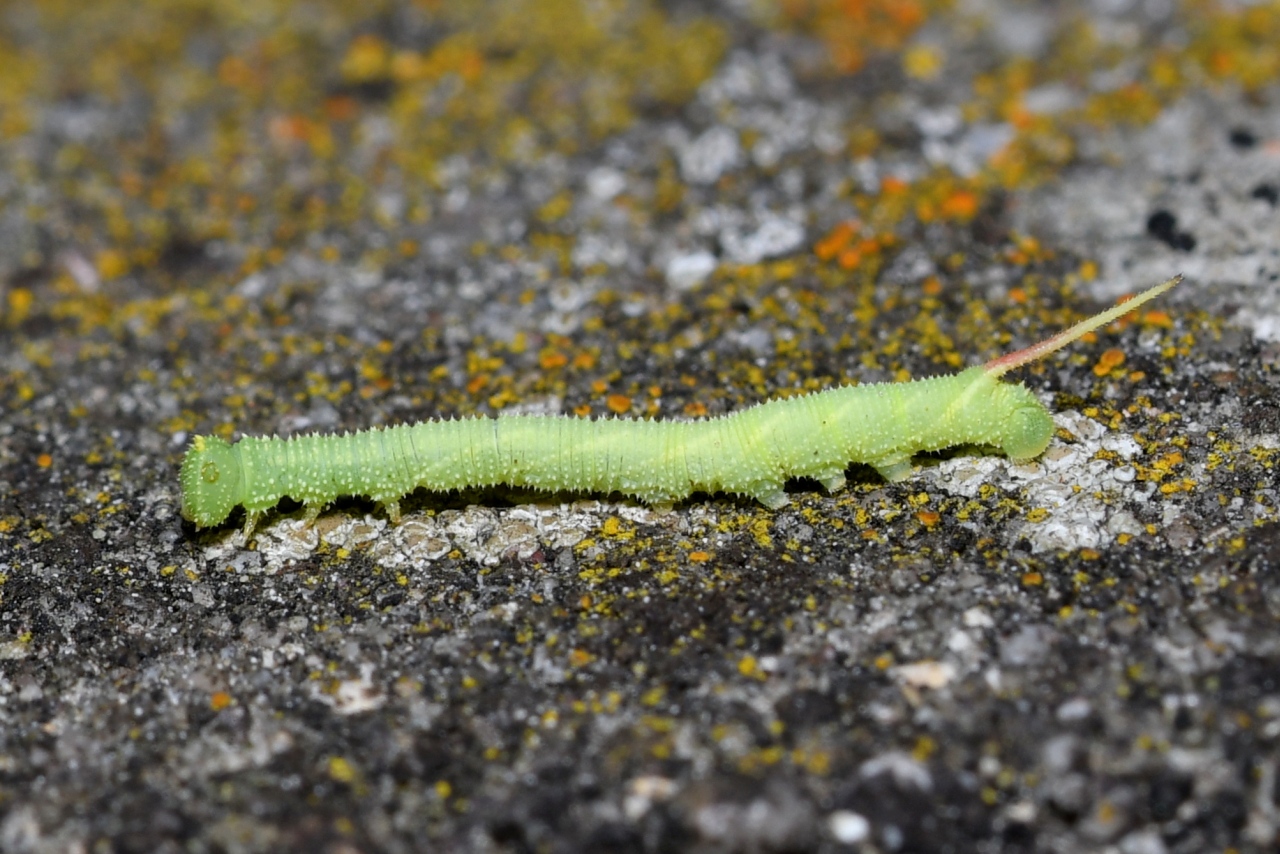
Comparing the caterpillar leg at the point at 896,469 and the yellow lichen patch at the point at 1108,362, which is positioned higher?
the yellow lichen patch at the point at 1108,362

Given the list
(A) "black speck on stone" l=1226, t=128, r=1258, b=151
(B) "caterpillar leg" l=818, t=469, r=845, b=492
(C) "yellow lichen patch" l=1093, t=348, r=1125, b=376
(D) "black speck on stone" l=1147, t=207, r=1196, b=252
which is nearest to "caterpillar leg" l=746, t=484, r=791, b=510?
(B) "caterpillar leg" l=818, t=469, r=845, b=492

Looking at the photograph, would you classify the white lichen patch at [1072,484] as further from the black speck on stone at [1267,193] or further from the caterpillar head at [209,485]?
the caterpillar head at [209,485]

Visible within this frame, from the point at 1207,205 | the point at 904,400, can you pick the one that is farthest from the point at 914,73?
the point at 904,400

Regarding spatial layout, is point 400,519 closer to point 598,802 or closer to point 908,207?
point 598,802

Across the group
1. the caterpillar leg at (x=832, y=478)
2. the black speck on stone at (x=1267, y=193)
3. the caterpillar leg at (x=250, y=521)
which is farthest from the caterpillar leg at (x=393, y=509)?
the black speck on stone at (x=1267, y=193)

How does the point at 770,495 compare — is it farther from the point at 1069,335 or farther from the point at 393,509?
the point at 393,509

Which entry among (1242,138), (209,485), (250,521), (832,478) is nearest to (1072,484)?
(832,478)

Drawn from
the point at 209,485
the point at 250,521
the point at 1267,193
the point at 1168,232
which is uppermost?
the point at 1267,193

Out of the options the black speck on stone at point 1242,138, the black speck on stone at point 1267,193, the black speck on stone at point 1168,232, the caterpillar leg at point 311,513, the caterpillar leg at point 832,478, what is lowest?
the caterpillar leg at point 311,513

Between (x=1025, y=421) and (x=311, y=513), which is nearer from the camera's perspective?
(x=1025, y=421)
